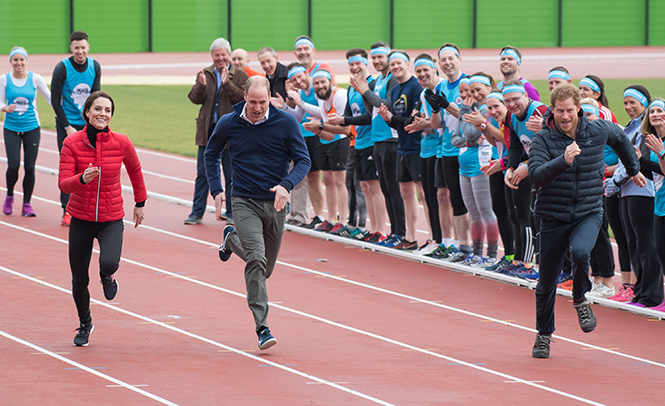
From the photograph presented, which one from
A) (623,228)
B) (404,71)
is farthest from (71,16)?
(623,228)

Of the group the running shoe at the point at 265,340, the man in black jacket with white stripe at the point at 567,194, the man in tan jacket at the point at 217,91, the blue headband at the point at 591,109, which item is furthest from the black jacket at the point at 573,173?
the man in tan jacket at the point at 217,91

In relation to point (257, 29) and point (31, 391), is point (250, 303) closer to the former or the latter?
point (31, 391)

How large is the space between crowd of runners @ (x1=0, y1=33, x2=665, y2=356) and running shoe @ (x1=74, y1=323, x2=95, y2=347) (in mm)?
2963

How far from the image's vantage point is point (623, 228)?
986 cm

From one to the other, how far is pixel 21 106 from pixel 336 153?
15.2ft

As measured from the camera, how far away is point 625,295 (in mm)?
9781

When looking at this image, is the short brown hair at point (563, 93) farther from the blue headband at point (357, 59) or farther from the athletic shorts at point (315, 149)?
the athletic shorts at point (315, 149)

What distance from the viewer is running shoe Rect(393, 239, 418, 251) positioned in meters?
12.2

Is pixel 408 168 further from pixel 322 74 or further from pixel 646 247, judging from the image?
pixel 646 247

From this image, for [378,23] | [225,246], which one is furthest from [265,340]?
[378,23]

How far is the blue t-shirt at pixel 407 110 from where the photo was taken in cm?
1186

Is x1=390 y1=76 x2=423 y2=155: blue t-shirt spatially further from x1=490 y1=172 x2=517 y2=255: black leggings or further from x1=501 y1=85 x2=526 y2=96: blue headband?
x1=501 y1=85 x2=526 y2=96: blue headband

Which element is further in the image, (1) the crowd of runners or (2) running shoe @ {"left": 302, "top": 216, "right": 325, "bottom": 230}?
(2) running shoe @ {"left": 302, "top": 216, "right": 325, "bottom": 230}

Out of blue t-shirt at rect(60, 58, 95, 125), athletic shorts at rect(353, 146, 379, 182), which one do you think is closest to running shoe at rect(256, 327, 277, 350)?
athletic shorts at rect(353, 146, 379, 182)
